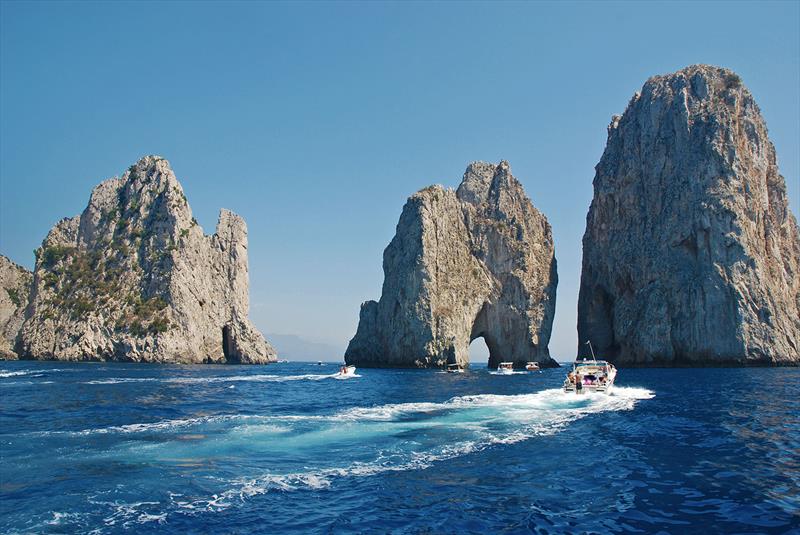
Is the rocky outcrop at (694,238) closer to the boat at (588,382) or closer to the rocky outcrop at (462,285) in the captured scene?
the rocky outcrop at (462,285)

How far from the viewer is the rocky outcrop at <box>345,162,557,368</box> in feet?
355

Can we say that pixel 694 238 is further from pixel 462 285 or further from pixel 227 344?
pixel 227 344

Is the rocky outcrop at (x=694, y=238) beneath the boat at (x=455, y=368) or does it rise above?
above

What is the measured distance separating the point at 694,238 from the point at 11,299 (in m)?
177

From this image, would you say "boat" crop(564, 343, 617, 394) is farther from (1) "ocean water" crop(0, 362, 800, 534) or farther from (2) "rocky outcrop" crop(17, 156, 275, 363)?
(2) "rocky outcrop" crop(17, 156, 275, 363)

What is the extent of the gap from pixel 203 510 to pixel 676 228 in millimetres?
111904

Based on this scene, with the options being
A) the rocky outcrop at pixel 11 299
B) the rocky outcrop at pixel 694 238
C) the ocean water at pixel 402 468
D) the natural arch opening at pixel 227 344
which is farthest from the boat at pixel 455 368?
the rocky outcrop at pixel 11 299

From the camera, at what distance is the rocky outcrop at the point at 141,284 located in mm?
118750

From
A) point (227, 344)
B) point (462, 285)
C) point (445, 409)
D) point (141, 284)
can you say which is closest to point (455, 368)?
point (462, 285)

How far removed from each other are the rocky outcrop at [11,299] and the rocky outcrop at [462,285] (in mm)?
91125

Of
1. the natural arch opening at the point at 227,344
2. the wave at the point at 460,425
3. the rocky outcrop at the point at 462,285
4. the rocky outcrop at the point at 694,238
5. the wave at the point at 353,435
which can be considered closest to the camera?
the wave at the point at 353,435

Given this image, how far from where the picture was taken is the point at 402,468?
66.6ft

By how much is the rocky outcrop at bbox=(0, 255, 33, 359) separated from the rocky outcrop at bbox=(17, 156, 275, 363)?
70.8ft

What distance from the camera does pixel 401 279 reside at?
4459 inches
